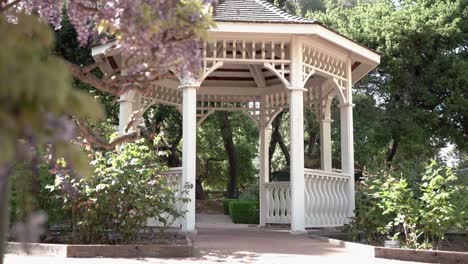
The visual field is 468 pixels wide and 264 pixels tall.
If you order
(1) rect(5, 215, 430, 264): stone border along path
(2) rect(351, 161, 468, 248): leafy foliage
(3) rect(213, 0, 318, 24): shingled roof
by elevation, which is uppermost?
(3) rect(213, 0, 318, 24): shingled roof

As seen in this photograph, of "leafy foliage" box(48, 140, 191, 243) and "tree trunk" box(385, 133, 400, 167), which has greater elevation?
"tree trunk" box(385, 133, 400, 167)

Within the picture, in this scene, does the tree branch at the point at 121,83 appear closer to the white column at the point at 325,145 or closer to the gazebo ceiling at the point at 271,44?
the gazebo ceiling at the point at 271,44

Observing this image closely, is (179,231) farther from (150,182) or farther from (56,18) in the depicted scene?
(56,18)

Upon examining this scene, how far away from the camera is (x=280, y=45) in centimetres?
952

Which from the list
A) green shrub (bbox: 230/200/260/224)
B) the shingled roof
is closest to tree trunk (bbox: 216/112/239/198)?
green shrub (bbox: 230/200/260/224)

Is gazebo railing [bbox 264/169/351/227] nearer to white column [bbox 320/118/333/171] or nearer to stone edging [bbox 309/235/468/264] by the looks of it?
white column [bbox 320/118/333/171]

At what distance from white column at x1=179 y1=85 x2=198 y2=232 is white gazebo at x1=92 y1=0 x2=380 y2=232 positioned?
16 mm

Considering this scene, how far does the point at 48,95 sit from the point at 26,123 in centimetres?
10

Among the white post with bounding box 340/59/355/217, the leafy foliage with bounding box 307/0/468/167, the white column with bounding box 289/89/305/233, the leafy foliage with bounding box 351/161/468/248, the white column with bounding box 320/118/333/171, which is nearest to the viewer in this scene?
the leafy foliage with bounding box 351/161/468/248

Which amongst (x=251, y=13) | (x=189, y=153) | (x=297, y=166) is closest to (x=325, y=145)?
(x=297, y=166)

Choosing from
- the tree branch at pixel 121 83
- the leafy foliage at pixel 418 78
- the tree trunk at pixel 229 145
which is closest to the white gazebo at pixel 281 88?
the tree branch at pixel 121 83

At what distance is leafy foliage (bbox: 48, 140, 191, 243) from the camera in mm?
6500

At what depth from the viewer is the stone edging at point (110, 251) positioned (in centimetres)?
600

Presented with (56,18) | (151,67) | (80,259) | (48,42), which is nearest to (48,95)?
(48,42)
